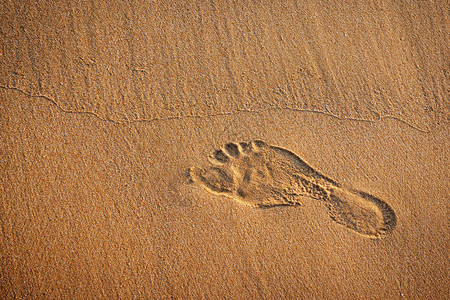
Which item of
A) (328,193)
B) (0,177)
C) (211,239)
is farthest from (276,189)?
(0,177)

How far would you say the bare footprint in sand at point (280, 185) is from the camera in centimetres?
193

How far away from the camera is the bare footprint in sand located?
1935 millimetres

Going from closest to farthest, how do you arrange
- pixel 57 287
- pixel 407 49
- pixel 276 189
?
pixel 57 287 < pixel 276 189 < pixel 407 49

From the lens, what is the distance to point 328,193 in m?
1.97

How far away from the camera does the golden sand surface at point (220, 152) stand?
5.98 feet

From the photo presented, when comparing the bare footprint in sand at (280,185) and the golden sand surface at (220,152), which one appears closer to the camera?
the golden sand surface at (220,152)

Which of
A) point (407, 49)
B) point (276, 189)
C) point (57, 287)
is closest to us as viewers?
point (57, 287)

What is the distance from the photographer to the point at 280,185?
1.96m

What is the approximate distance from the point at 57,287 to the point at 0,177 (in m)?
0.71

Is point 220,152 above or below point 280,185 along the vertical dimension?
above

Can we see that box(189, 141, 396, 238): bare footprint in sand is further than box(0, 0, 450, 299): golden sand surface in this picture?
Yes

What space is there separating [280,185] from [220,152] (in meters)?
0.43

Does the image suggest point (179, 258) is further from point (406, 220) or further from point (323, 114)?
point (406, 220)

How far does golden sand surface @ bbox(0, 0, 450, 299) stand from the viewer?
1.82 metres
